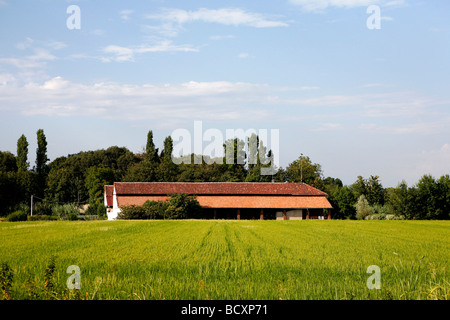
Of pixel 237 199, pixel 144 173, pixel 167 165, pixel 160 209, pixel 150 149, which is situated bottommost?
pixel 160 209

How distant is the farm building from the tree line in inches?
276

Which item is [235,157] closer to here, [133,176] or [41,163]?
[133,176]

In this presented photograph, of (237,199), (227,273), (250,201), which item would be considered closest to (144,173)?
(237,199)

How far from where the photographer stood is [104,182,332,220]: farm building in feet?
209

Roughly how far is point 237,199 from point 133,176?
23709 millimetres

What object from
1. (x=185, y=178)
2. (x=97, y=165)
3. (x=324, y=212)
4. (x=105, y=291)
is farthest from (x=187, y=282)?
(x=97, y=165)

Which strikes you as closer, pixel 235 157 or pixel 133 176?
pixel 133 176

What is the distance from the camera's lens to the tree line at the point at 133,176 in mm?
72188

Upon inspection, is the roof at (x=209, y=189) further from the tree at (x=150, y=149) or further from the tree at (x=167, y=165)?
the tree at (x=150, y=149)

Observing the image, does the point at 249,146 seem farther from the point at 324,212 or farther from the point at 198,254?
the point at 198,254

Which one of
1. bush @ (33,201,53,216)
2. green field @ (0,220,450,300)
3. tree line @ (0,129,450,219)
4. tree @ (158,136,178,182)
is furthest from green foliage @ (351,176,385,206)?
green field @ (0,220,450,300)

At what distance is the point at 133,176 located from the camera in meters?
82.1

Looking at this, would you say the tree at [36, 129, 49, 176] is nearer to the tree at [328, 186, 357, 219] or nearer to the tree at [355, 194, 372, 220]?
the tree at [328, 186, 357, 219]
